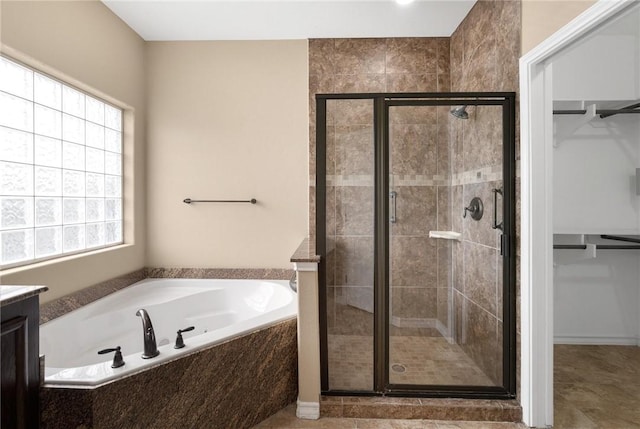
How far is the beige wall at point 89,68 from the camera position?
66.6 inches

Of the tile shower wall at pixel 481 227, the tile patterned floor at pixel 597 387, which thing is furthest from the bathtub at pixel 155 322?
the tile patterned floor at pixel 597 387

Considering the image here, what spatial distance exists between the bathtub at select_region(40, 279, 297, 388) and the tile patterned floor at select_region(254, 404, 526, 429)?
0.54m

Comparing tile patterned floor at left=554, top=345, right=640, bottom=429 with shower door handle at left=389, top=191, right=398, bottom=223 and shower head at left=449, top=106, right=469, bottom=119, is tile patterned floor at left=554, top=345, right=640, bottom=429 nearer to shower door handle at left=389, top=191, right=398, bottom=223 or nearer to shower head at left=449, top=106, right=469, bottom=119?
shower door handle at left=389, top=191, right=398, bottom=223

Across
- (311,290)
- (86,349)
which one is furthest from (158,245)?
(311,290)

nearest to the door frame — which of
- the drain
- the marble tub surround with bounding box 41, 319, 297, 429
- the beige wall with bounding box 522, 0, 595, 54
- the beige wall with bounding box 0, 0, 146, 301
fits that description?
the beige wall with bounding box 522, 0, 595, 54

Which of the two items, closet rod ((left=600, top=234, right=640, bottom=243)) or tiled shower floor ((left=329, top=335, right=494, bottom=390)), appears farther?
closet rod ((left=600, top=234, right=640, bottom=243))

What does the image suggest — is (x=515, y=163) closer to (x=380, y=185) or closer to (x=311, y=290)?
(x=380, y=185)

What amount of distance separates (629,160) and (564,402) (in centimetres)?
190

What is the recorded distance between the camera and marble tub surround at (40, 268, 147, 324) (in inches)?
71.4

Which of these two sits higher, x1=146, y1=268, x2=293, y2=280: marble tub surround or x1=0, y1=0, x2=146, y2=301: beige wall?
x1=0, y1=0, x2=146, y2=301: beige wall

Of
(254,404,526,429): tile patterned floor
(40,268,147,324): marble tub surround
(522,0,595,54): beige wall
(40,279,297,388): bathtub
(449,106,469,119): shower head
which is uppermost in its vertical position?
(522,0,595,54): beige wall

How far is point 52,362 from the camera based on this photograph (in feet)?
5.46

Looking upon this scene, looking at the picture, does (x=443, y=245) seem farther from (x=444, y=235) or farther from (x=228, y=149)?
(x=228, y=149)

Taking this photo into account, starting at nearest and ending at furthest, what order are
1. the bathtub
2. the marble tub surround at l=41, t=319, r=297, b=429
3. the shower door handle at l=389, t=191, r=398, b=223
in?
the marble tub surround at l=41, t=319, r=297, b=429, the bathtub, the shower door handle at l=389, t=191, r=398, b=223
